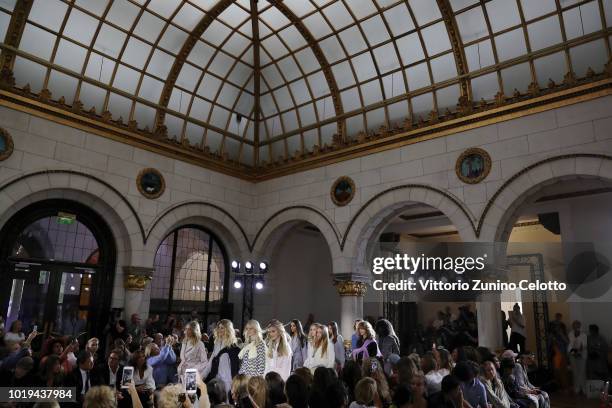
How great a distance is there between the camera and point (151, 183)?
13547mm

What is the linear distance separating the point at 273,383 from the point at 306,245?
15215mm

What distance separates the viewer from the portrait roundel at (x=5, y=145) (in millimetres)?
10828

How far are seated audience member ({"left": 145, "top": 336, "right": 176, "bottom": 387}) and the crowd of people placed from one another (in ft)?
0.05

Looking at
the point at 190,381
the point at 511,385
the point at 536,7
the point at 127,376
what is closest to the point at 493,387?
the point at 511,385

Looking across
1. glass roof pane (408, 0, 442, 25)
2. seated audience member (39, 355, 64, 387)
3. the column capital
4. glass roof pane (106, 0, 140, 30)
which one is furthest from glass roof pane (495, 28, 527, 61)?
seated audience member (39, 355, 64, 387)

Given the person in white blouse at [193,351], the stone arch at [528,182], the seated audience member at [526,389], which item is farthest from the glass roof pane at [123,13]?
the seated audience member at [526,389]

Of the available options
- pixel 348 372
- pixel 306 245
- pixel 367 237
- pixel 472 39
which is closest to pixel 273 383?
pixel 348 372

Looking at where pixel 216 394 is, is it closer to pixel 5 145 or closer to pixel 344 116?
pixel 5 145

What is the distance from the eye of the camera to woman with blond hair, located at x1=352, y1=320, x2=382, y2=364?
7.96m

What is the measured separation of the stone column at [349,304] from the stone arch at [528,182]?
3.95 meters

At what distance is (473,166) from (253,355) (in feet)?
25.2

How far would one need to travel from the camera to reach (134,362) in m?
7.00

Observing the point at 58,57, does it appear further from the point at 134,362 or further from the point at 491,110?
the point at 491,110

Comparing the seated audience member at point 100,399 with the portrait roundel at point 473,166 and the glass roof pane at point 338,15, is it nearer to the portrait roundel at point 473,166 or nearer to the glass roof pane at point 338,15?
the portrait roundel at point 473,166
